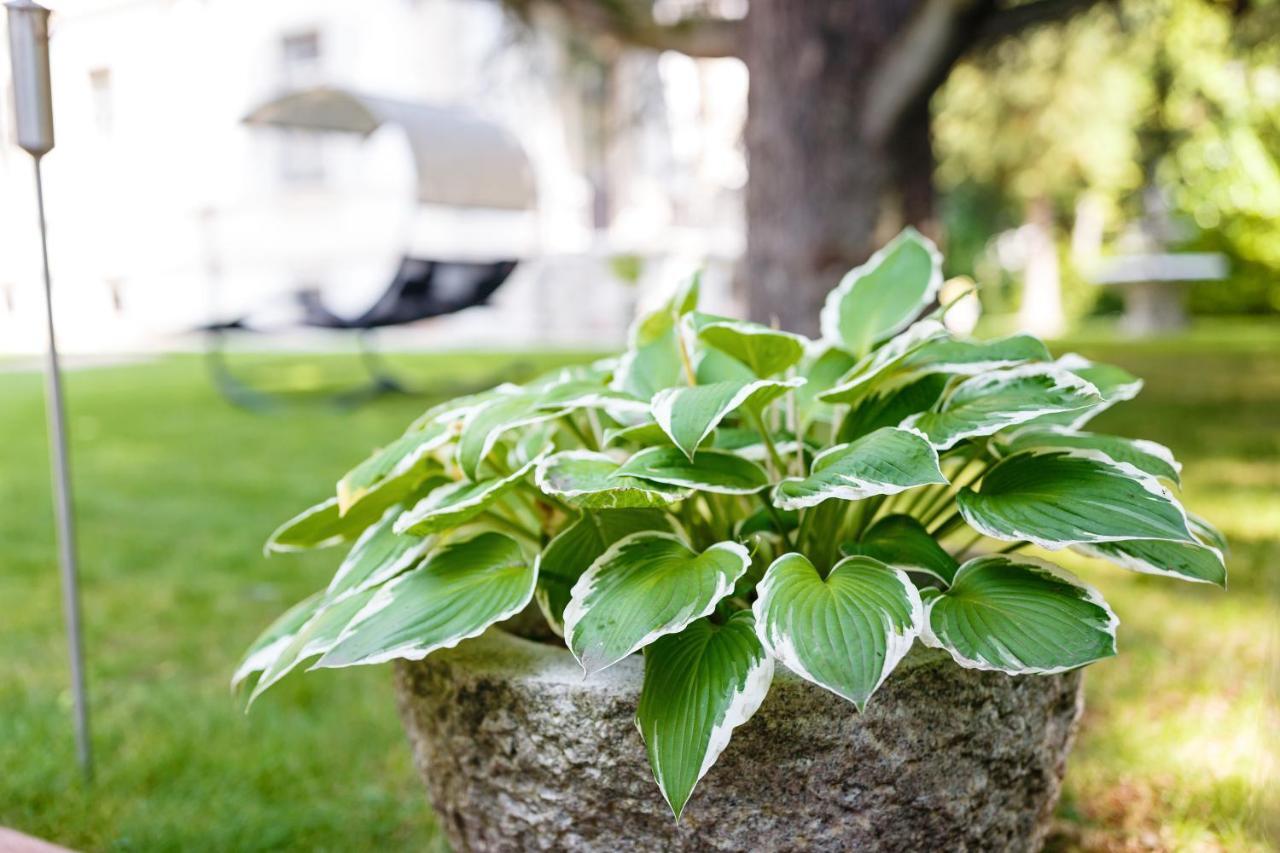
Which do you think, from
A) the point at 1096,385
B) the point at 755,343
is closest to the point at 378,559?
the point at 755,343

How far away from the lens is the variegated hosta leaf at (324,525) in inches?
45.6

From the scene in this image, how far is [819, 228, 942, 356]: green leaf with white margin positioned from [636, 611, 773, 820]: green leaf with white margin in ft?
1.51

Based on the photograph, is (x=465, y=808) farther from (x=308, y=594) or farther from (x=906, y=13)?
(x=906, y=13)

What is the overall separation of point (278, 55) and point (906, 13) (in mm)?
10743

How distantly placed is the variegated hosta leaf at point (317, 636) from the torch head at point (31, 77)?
721 mm

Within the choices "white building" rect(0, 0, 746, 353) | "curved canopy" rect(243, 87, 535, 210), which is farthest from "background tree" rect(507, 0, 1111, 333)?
"white building" rect(0, 0, 746, 353)

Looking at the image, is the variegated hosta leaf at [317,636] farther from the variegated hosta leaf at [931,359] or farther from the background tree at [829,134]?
the background tree at [829,134]

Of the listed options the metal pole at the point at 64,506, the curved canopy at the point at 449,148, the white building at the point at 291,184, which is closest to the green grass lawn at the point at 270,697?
the metal pole at the point at 64,506

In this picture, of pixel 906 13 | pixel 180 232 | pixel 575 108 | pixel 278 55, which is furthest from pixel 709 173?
pixel 906 13

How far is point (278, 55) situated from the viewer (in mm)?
12391

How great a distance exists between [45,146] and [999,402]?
1136mm

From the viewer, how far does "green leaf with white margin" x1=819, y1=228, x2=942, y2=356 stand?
124 centimetres

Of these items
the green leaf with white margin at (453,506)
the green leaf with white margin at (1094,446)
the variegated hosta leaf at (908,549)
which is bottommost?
the variegated hosta leaf at (908,549)

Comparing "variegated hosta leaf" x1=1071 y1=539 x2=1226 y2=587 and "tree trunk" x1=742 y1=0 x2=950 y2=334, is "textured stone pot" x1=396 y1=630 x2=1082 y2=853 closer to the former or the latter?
"variegated hosta leaf" x1=1071 y1=539 x2=1226 y2=587
